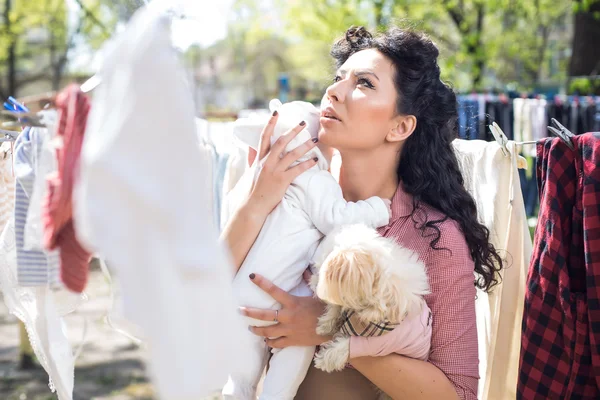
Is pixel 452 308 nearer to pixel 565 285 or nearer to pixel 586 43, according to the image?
pixel 565 285

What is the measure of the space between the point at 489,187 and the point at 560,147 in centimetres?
53

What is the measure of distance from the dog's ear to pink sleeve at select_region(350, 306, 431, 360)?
0.18m

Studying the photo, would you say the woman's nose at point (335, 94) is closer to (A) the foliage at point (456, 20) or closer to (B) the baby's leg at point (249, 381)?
(B) the baby's leg at point (249, 381)

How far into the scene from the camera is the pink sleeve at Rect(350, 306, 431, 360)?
1.74 m

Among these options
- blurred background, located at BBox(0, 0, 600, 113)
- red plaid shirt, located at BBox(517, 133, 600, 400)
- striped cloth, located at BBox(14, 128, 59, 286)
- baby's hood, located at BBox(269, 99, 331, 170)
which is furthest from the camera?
blurred background, located at BBox(0, 0, 600, 113)

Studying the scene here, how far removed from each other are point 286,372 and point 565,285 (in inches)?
30.4

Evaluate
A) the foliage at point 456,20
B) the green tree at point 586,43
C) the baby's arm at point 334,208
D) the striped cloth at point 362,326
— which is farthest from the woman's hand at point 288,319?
the foliage at point 456,20

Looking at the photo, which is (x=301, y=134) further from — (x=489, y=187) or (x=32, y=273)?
(x=32, y=273)

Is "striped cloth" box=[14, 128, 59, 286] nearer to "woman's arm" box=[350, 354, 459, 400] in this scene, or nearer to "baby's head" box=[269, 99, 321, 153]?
"baby's head" box=[269, 99, 321, 153]

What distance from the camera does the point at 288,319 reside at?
183 cm

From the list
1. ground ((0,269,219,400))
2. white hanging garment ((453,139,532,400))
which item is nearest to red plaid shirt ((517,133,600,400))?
white hanging garment ((453,139,532,400))

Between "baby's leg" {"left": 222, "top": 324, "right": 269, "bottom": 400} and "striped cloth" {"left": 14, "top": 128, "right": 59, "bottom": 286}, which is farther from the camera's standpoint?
"baby's leg" {"left": 222, "top": 324, "right": 269, "bottom": 400}

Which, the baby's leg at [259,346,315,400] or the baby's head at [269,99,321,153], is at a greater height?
the baby's head at [269,99,321,153]

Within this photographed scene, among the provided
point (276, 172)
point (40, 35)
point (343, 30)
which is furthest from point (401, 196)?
point (40, 35)
